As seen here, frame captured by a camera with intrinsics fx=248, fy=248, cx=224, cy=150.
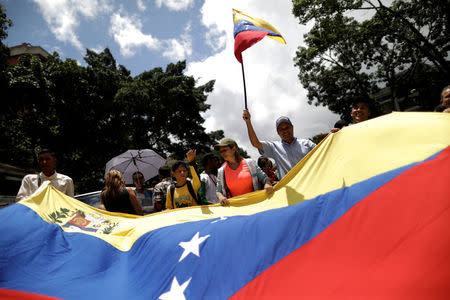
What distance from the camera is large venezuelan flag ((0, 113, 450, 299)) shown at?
5.12ft

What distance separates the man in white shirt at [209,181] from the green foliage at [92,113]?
15916 mm

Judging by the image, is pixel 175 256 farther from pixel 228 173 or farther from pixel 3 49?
pixel 3 49

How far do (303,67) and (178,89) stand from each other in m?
10.6

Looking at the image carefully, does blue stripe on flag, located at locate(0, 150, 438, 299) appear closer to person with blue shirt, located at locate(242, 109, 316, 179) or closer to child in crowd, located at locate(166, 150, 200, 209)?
child in crowd, located at locate(166, 150, 200, 209)

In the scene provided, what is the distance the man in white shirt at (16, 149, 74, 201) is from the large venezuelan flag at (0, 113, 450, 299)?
2.91ft

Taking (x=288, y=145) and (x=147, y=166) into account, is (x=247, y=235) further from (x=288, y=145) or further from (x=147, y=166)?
(x=147, y=166)

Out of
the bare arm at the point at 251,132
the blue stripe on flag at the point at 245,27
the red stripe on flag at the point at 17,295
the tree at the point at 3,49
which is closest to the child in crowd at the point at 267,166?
the bare arm at the point at 251,132

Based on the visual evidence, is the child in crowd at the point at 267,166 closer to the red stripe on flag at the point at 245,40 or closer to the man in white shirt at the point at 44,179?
the red stripe on flag at the point at 245,40

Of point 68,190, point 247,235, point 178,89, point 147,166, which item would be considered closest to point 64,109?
point 178,89

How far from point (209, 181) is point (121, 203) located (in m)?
1.54

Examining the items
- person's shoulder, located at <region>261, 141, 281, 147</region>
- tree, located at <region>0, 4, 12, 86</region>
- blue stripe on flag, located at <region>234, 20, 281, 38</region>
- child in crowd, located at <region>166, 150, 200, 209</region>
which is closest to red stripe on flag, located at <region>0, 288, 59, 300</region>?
child in crowd, located at <region>166, 150, 200, 209</region>

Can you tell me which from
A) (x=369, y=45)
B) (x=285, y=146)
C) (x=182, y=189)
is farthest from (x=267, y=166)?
(x=369, y=45)

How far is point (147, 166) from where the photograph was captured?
313 inches

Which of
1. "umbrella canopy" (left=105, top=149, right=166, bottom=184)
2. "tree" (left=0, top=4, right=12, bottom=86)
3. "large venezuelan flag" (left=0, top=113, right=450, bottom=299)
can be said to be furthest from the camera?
"tree" (left=0, top=4, right=12, bottom=86)
